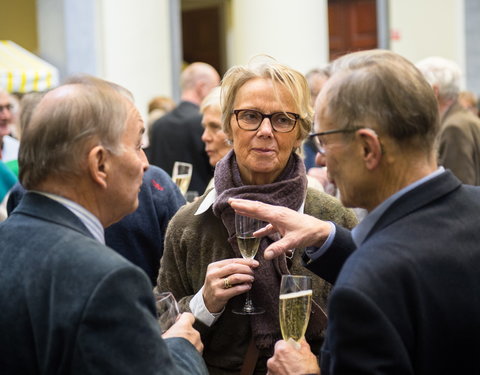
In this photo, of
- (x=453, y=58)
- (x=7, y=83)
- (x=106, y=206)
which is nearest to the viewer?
(x=106, y=206)

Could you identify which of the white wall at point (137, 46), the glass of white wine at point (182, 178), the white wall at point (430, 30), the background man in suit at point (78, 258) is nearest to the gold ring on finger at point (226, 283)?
the background man in suit at point (78, 258)

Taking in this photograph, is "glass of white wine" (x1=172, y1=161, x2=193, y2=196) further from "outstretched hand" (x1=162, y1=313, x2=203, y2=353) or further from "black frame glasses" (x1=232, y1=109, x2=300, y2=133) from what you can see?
"outstretched hand" (x1=162, y1=313, x2=203, y2=353)

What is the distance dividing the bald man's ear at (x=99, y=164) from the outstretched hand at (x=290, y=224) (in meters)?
0.59

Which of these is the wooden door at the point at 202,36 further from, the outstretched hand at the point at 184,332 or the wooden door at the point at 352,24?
the outstretched hand at the point at 184,332

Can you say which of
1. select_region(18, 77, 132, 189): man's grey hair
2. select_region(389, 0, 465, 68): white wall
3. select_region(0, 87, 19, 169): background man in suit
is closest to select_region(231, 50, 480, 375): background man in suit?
select_region(18, 77, 132, 189): man's grey hair

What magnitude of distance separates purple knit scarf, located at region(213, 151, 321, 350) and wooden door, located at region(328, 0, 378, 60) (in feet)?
42.4

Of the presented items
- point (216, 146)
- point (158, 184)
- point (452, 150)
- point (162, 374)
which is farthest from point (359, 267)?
point (452, 150)

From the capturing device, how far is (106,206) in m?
2.17

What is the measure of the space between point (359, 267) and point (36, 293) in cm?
75

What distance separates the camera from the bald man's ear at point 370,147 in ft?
6.55

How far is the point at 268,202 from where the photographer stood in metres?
2.96

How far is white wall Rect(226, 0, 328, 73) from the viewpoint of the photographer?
36.4 ft

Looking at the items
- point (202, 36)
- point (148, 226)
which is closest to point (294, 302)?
point (148, 226)

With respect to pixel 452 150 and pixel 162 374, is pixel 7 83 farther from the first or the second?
pixel 162 374
